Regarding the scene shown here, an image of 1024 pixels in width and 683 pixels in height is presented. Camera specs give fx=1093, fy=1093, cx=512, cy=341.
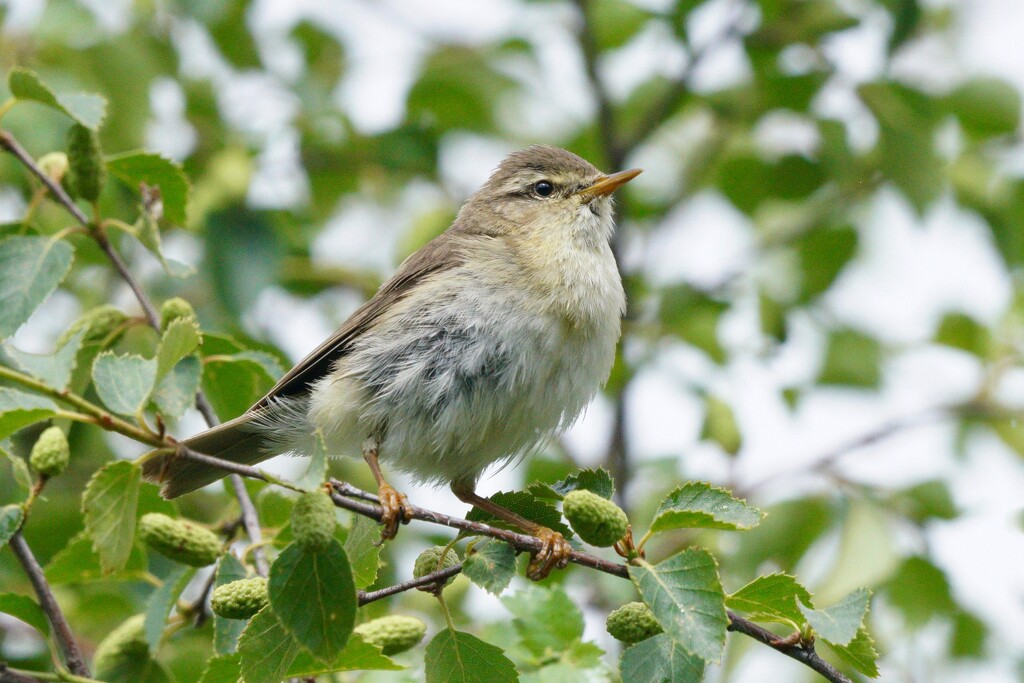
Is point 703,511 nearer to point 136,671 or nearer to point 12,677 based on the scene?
point 12,677

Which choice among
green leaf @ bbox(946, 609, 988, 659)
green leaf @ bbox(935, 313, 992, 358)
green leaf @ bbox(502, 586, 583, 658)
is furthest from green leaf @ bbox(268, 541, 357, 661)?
green leaf @ bbox(935, 313, 992, 358)

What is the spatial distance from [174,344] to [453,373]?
129 centimetres

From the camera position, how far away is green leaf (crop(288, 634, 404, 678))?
2.09m

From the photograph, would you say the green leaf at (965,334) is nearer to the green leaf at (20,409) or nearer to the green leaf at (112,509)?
the green leaf at (112,509)

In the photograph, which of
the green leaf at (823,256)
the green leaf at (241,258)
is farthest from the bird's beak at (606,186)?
the green leaf at (823,256)

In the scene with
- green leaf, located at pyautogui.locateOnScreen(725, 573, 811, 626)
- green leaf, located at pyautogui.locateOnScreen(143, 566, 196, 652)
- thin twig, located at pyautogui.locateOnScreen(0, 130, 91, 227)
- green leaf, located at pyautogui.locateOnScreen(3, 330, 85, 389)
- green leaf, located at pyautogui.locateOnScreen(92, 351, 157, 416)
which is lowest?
green leaf, located at pyautogui.locateOnScreen(143, 566, 196, 652)

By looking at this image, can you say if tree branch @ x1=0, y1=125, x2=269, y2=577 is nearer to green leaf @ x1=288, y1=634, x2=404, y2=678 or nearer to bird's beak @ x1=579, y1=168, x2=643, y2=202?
green leaf @ x1=288, y1=634, x2=404, y2=678

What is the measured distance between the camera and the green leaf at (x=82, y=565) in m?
2.77

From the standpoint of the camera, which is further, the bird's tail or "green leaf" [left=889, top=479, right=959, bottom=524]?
"green leaf" [left=889, top=479, right=959, bottom=524]

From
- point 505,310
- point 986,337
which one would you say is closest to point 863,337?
point 986,337

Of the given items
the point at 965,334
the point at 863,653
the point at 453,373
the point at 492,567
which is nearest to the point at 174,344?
the point at 492,567

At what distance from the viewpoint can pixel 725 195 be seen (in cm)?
521

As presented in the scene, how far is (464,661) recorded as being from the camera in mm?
2166

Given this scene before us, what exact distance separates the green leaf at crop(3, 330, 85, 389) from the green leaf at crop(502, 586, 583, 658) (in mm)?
1168
